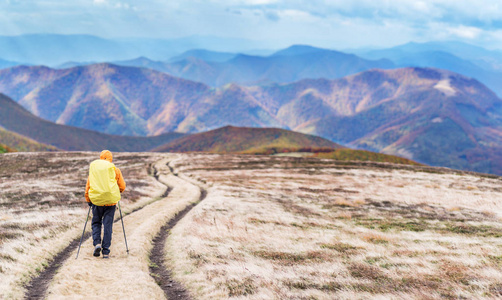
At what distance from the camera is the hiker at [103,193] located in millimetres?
15859

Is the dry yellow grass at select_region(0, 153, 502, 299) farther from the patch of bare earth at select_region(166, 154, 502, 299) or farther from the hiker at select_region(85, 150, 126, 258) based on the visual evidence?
the hiker at select_region(85, 150, 126, 258)

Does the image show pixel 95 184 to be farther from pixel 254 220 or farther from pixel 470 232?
pixel 470 232

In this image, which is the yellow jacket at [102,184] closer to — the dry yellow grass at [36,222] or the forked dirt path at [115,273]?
the forked dirt path at [115,273]

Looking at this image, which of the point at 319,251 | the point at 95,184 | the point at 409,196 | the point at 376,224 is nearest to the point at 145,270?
the point at 95,184

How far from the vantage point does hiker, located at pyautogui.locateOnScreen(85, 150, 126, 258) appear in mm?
15859

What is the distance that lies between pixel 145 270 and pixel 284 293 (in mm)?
6296

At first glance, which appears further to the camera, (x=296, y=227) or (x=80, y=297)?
(x=296, y=227)

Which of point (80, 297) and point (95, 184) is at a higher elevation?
point (95, 184)

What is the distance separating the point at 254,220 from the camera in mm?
27531

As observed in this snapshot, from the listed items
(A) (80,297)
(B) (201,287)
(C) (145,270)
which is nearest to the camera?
(A) (80,297)

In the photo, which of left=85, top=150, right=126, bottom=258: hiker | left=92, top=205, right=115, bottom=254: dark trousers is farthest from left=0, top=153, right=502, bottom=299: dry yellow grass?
left=85, top=150, right=126, bottom=258: hiker

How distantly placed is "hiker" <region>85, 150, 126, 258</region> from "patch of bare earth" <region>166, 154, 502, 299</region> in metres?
3.27

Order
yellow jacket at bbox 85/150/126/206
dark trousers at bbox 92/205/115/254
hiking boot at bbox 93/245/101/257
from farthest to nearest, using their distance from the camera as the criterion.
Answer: hiking boot at bbox 93/245/101/257
dark trousers at bbox 92/205/115/254
yellow jacket at bbox 85/150/126/206

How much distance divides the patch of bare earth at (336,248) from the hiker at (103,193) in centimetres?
327
